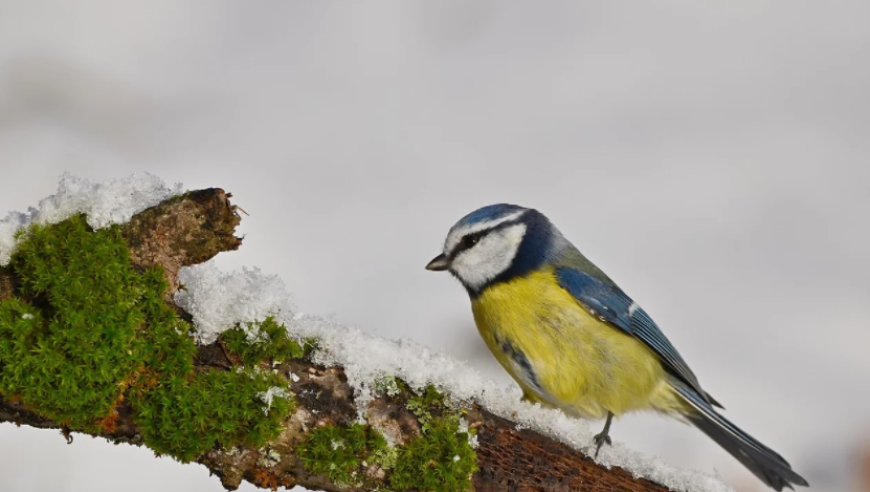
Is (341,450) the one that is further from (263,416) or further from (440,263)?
(440,263)

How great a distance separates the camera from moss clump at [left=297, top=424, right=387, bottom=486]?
1.51 m

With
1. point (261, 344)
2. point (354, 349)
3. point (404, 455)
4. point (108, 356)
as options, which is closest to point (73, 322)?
point (108, 356)

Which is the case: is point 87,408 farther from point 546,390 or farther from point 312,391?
point 546,390

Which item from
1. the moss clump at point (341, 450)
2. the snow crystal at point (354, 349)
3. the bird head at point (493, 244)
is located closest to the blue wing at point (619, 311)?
the bird head at point (493, 244)

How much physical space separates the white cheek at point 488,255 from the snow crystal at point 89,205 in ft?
3.07

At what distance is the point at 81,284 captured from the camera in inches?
56.1

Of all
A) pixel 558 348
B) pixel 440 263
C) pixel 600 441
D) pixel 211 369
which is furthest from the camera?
pixel 440 263

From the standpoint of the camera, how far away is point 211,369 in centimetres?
150

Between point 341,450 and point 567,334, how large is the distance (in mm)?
753

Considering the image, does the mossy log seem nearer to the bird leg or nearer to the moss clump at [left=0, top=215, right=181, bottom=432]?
the moss clump at [left=0, top=215, right=181, bottom=432]

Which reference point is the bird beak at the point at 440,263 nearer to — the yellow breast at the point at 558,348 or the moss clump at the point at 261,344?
the yellow breast at the point at 558,348

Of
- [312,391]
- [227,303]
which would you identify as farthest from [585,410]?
[227,303]

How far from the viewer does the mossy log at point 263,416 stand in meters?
1.45

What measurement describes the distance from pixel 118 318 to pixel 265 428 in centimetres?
33
